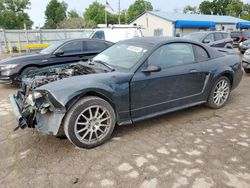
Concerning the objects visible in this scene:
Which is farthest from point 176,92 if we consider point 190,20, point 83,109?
point 190,20

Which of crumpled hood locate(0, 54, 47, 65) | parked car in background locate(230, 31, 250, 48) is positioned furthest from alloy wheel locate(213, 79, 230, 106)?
parked car in background locate(230, 31, 250, 48)

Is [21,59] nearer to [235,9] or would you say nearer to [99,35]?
[99,35]

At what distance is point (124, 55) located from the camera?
169 inches

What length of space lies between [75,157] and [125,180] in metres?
0.82

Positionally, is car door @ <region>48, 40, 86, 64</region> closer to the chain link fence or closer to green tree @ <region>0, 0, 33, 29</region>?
the chain link fence

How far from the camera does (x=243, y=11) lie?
234 ft

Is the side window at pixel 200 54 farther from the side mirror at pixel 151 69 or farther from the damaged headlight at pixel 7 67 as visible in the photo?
the damaged headlight at pixel 7 67

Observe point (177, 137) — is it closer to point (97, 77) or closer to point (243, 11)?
point (97, 77)

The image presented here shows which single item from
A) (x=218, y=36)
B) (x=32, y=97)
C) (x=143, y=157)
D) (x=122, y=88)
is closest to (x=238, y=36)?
(x=218, y=36)

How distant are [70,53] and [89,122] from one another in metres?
4.67

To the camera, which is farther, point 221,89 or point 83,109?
point 221,89

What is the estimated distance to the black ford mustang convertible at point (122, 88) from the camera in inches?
130

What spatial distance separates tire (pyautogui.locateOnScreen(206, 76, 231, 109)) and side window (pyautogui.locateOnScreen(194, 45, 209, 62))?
0.56 metres

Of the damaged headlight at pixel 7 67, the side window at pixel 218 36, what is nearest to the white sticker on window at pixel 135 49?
the damaged headlight at pixel 7 67
